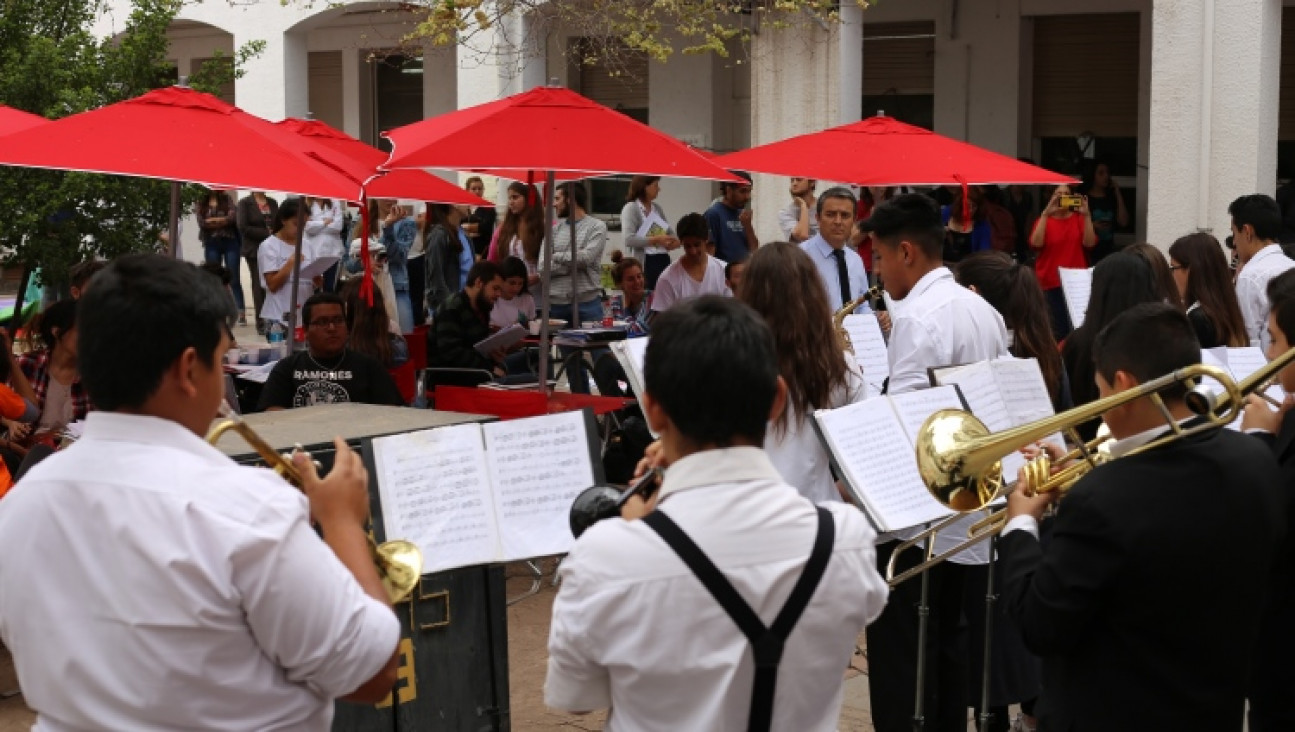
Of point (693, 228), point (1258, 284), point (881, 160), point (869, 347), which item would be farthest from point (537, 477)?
point (693, 228)

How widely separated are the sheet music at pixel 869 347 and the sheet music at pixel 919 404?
178cm

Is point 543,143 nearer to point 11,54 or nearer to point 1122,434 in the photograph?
point 1122,434

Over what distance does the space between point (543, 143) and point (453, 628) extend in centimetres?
286

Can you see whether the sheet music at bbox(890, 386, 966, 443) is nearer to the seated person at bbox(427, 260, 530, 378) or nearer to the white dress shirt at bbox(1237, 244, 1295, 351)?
the white dress shirt at bbox(1237, 244, 1295, 351)

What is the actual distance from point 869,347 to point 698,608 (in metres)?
4.34

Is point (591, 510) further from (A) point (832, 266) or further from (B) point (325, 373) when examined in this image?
(A) point (832, 266)

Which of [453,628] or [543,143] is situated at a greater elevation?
[543,143]

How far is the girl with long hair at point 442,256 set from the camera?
13852 millimetres

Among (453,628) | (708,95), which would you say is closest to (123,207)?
(453,628)

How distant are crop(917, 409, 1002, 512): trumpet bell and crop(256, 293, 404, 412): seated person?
4.20 m

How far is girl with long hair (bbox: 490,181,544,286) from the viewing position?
12945 millimetres

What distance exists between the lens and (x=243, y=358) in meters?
10.2

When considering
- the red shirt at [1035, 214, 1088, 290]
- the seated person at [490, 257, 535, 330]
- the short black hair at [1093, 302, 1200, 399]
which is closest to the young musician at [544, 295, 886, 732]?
the short black hair at [1093, 302, 1200, 399]

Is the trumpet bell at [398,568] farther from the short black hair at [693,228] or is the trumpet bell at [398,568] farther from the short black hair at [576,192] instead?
the short black hair at [693,228]
